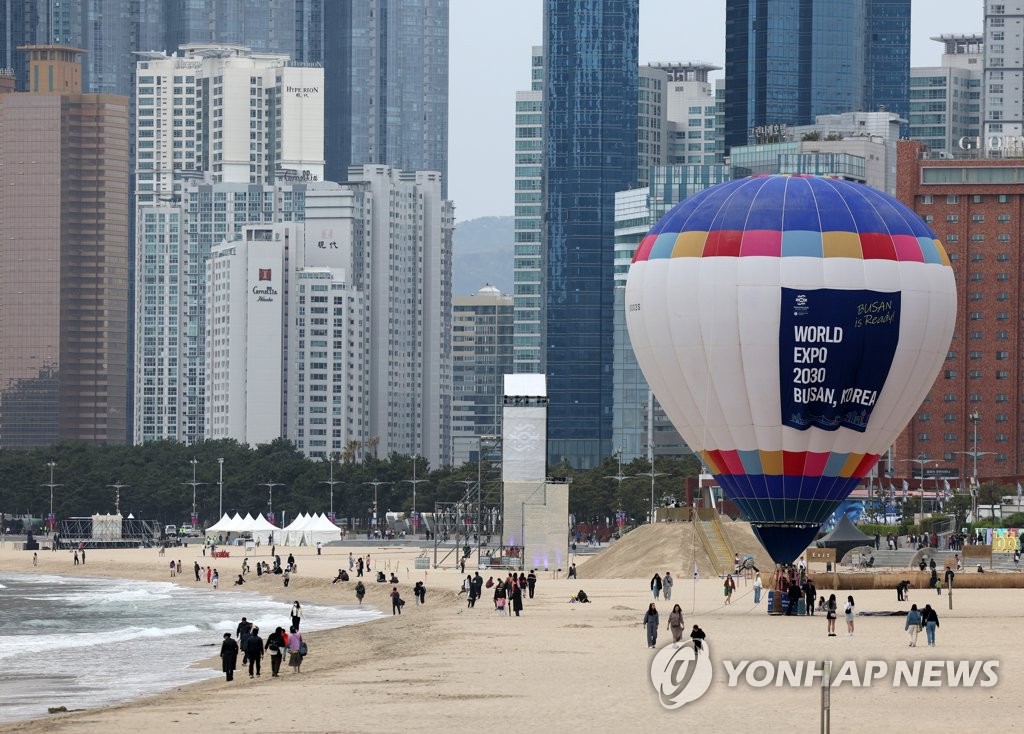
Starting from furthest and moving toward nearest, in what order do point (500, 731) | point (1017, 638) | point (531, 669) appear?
point (1017, 638)
point (531, 669)
point (500, 731)

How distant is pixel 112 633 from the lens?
9069 cm

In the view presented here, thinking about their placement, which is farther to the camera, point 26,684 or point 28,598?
point 28,598

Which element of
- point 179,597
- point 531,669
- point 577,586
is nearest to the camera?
point 531,669

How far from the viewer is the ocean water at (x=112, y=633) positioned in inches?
2488

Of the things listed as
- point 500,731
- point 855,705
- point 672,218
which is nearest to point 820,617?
point 672,218

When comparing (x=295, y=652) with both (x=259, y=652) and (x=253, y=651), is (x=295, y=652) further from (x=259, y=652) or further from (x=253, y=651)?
(x=253, y=651)

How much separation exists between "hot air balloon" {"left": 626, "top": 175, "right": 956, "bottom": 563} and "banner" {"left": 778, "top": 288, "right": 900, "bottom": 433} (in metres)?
0.04

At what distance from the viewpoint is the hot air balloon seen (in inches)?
2822

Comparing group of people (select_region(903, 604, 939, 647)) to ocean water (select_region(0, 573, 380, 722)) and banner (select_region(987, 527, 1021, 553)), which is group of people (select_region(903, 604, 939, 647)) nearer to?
ocean water (select_region(0, 573, 380, 722))

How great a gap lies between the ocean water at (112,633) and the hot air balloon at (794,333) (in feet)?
68.6

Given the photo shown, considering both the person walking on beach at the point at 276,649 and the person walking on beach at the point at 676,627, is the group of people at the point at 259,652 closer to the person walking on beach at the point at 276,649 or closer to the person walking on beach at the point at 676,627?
the person walking on beach at the point at 276,649

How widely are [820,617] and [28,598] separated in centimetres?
6597

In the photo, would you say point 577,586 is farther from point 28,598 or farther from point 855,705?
point 855,705

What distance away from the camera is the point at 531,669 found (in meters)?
57.4
